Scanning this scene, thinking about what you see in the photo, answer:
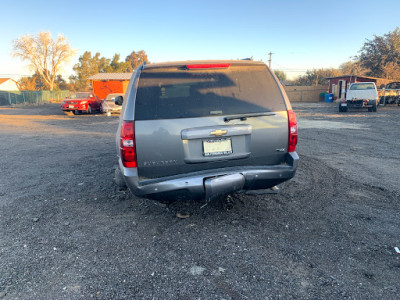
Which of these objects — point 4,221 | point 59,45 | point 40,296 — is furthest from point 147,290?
point 59,45

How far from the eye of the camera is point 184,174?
10.6 feet

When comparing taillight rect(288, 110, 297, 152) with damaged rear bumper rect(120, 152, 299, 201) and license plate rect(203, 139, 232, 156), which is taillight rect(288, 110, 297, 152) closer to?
damaged rear bumper rect(120, 152, 299, 201)

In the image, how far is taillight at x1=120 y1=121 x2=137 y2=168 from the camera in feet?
10.1

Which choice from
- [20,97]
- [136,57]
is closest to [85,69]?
[20,97]

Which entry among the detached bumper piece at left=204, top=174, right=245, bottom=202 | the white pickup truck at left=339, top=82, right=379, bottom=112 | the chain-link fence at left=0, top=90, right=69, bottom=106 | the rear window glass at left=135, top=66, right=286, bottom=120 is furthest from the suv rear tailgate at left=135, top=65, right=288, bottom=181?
the chain-link fence at left=0, top=90, right=69, bottom=106

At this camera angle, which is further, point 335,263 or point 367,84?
point 367,84

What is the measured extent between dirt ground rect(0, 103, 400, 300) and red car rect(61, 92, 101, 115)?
16.0 meters

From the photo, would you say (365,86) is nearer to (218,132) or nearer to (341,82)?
(218,132)

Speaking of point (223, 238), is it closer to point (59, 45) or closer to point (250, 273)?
point (250, 273)

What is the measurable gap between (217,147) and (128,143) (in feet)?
3.28

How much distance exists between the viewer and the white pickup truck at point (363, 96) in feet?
61.0

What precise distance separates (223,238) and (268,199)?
1423 millimetres

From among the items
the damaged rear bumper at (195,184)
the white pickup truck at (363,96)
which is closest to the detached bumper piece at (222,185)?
the damaged rear bumper at (195,184)

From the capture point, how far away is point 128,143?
3.10 m
